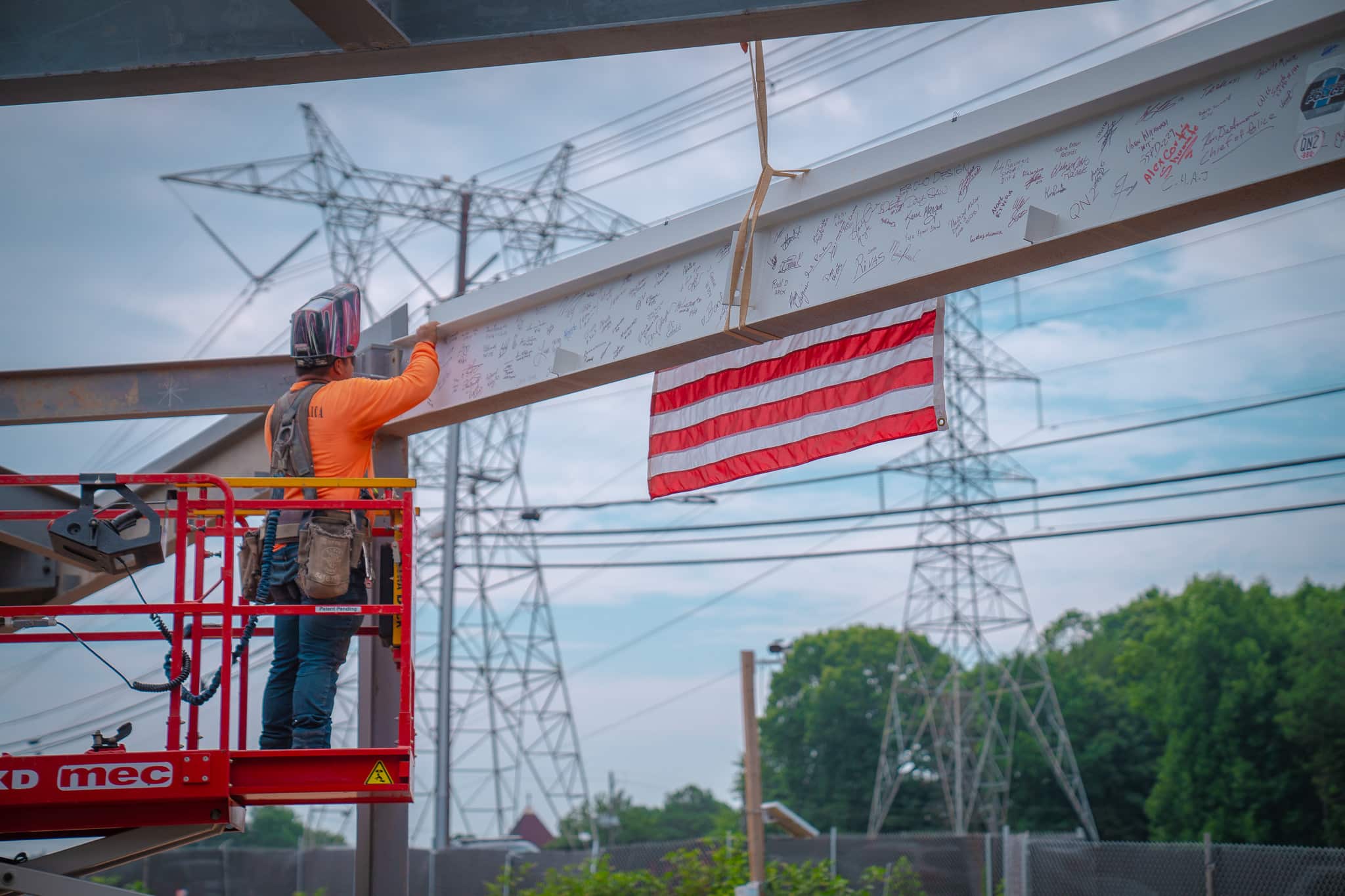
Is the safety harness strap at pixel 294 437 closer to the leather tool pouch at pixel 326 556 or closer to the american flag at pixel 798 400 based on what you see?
the leather tool pouch at pixel 326 556

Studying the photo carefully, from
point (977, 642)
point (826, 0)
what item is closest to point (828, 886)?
point (826, 0)

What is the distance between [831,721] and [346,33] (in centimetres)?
7137

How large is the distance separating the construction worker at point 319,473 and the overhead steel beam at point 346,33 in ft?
6.74

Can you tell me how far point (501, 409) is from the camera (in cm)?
736

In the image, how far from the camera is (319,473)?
5.80m

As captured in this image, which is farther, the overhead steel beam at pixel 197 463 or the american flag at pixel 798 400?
the overhead steel beam at pixel 197 463

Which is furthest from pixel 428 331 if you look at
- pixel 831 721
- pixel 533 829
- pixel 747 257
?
pixel 533 829

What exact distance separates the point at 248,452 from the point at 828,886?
744 centimetres

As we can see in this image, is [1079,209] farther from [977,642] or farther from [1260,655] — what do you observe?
[1260,655]

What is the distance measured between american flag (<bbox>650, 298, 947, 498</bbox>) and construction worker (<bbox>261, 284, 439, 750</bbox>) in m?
1.60

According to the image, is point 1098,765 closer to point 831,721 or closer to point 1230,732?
point 1230,732

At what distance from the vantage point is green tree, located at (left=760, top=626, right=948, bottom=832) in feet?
225

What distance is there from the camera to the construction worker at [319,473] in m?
5.45

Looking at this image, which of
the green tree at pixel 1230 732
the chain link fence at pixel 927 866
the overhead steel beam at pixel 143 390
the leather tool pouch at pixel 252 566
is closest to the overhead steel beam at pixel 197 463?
the overhead steel beam at pixel 143 390
